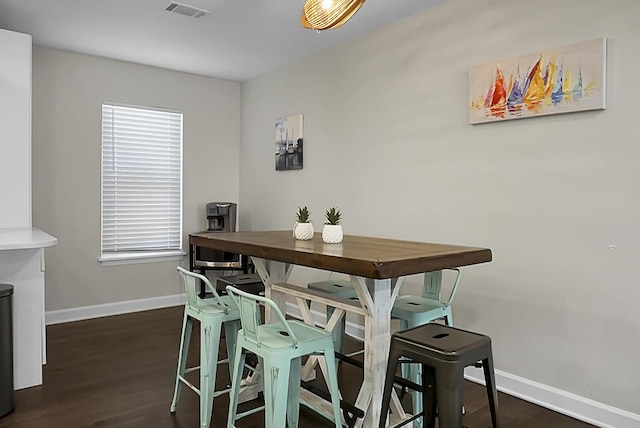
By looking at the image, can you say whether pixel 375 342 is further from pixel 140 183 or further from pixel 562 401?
pixel 140 183

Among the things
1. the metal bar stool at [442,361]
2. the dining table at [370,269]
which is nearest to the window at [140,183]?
the dining table at [370,269]

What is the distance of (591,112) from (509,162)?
53 cm

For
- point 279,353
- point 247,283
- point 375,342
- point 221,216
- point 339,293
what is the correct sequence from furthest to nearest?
1. point 221,216
2. point 247,283
3. point 339,293
4. point 375,342
5. point 279,353

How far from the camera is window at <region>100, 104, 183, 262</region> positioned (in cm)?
473

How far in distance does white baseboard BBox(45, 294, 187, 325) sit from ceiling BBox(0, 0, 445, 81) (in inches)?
98.3

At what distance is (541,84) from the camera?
8.75 ft

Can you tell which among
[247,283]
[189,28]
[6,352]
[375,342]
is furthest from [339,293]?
[189,28]

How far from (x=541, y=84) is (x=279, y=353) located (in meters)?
2.10

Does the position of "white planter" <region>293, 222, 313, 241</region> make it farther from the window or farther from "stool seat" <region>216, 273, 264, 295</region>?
the window

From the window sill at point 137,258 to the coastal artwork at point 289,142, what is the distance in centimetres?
152

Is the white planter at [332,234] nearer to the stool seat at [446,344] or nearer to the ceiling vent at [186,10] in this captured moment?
the stool seat at [446,344]

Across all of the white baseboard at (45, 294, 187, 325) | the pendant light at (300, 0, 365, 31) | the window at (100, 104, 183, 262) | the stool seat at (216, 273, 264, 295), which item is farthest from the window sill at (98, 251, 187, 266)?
the pendant light at (300, 0, 365, 31)

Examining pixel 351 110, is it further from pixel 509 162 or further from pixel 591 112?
pixel 591 112

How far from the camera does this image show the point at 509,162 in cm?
288
